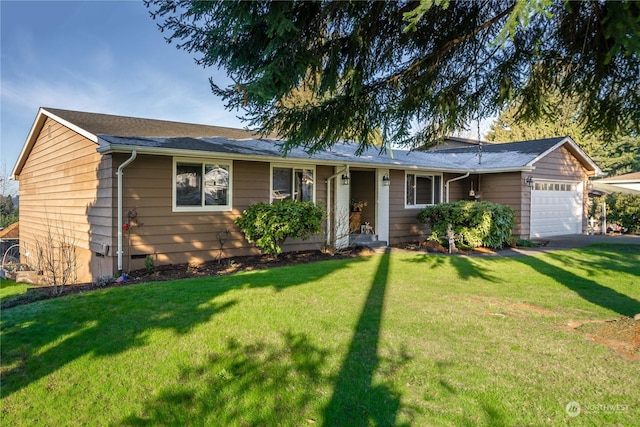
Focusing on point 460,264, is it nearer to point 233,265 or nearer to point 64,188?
point 233,265

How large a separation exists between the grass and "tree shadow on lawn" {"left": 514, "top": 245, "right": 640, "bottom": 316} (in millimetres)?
73

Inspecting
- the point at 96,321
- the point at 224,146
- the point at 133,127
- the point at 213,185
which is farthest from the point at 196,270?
the point at 133,127

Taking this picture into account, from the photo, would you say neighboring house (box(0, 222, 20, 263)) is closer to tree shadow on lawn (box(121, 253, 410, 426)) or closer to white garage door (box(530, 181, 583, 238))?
tree shadow on lawn (box(121, 253, 410, 426))

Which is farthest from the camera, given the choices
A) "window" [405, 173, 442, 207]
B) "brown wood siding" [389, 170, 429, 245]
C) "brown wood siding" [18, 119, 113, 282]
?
"window" [405, 173, 442, 207]

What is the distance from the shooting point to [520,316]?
4.89m

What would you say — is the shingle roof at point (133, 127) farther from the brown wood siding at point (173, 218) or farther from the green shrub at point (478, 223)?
the green shrub at point (478, 223)

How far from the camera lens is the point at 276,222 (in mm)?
8820

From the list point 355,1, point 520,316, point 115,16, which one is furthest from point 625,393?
point 115,16

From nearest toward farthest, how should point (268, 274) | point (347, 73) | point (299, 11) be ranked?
1. point (299, 11)
2. point (347, 73)
3. point (268, 274)

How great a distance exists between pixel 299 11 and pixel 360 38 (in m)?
0.98

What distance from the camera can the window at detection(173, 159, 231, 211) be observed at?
873 centimetres

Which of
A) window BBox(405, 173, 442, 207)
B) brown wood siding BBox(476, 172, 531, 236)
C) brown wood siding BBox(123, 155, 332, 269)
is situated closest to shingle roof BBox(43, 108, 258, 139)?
brown wood siding BBox(123, 155, 332, 269)

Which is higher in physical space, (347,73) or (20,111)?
(20,111)

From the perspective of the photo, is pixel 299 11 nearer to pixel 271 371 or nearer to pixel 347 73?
pixel 347 73
